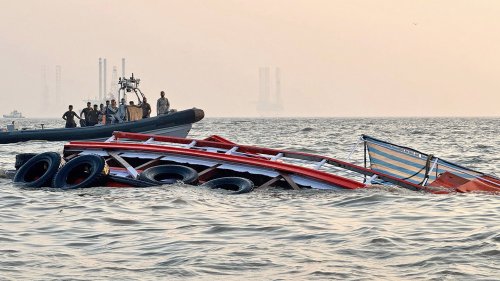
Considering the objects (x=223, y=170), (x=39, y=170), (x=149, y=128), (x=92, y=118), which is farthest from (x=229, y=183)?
(x=92, y=118)

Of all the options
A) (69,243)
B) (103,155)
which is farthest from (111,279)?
(103,155)

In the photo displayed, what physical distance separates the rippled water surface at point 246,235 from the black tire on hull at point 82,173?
60 centimetres

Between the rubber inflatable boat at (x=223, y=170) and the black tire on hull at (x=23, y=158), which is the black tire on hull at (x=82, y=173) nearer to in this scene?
the rubber inflatable boat at (x=223, y=170)

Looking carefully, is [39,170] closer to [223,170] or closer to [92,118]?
[223,170]

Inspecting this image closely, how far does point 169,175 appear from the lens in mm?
16906

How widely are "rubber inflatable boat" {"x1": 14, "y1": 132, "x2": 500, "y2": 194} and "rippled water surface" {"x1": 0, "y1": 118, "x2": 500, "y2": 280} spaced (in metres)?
0.73

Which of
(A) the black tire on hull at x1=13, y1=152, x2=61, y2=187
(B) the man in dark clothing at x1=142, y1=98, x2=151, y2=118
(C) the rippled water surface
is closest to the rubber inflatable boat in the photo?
(A) the black tire on hull at x1=13, y1=152, x2=61, y2=187

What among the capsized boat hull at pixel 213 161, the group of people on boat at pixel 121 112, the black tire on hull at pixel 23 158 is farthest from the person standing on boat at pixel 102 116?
the black tire on hull at pixel 23 158

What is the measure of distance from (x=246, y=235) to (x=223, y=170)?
6.77m

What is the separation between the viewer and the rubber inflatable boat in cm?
1625

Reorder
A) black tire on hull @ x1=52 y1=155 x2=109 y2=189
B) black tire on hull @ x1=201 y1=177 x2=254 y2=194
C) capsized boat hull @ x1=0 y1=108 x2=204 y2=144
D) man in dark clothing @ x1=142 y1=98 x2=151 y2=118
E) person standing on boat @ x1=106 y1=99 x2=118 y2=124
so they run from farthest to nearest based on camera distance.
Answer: man in dark clothing @ x1=142 y1=98 x2=151 y2=118 → person standing on boat @ x1=106 y1=99 x2=118 y2=124 → capsized boat hull @ x1=0 y1=108 x2=204 y2=144 → black tire on hull @ x1=52 y1=155 x2=109 y2=189 → black tire on hull @ x1=201 y1=177 x2=254 y2=194

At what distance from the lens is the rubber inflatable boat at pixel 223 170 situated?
1625cm

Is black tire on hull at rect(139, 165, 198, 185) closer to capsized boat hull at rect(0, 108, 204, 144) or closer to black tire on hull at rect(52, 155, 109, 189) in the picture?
black tire on hull at rect(52, 155, 109, 189)

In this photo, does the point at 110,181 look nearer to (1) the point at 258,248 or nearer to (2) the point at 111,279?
(1) the point at 258,248
